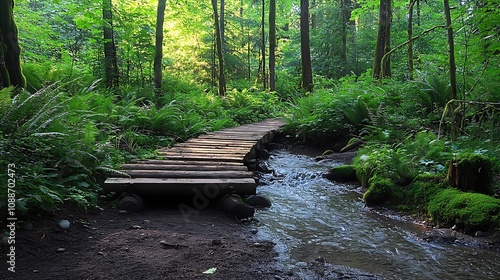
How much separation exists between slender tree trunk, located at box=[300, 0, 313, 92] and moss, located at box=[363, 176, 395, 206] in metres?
12.3

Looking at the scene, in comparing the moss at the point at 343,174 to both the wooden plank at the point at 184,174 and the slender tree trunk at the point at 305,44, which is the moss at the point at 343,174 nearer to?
the wooden plank at the point at 184,174

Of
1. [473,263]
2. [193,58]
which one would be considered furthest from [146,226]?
[193,58]

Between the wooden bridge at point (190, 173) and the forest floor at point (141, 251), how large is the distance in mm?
528

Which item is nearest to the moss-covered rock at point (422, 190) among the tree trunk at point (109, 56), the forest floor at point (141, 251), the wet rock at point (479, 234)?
the wet rock at point (479, 234)

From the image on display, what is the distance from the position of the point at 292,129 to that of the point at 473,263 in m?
8.40

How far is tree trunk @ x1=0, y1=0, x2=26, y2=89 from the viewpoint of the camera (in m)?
6.04

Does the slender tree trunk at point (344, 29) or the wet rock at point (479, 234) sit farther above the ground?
the slender tree trunk at point (344, 29)

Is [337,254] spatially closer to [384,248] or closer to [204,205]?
[384,248]

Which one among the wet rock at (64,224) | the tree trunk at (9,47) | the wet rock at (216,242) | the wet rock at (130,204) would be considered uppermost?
the tree trunk at (9,47)

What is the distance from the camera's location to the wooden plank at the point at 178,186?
4562 mm

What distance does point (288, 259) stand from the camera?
11.3 feet

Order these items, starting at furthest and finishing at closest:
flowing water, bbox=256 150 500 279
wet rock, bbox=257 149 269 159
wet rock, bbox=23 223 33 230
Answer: wet rock, bbox=257 149 269 159 < flowing water, bbox=256 150 500 279 < wet rock, bbox=23 223 33 230

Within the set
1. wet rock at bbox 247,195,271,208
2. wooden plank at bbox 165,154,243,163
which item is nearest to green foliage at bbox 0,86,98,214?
wooden plank at bbox 165,154,243,163

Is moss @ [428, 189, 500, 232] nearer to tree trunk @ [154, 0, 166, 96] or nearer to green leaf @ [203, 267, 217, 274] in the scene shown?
green leaf @ [203, 267, 217, 274]
